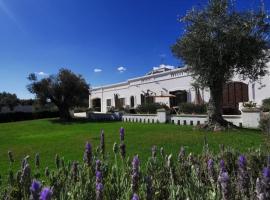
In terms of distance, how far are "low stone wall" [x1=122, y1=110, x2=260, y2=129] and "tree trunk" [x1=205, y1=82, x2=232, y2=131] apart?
3.48ft

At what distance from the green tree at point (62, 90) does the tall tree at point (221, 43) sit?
791 inches

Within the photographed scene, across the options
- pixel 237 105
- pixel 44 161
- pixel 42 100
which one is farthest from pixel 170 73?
pixel 44 161

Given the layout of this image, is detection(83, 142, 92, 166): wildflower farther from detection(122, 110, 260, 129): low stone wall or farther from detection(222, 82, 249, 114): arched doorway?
detection(222, 82, 249, 114): arched doorway

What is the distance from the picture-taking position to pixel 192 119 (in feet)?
77.5

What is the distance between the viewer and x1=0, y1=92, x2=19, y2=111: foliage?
6090 centimetres

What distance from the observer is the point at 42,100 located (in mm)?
36812

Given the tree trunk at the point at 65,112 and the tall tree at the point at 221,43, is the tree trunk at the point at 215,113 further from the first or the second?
the tree trunk at the point at 65,112

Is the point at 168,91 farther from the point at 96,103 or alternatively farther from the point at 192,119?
the point at 96,103

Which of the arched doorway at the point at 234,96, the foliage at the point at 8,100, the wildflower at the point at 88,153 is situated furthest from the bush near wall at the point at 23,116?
the wildflower at the point at 88,153

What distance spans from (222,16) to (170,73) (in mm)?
20121

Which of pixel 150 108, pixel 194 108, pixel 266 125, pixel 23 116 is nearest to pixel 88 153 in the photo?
pixel 266 125

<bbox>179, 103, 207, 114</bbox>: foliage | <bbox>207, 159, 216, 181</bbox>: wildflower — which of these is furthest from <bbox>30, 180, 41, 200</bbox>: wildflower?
<bbox>179, 103, 207, 114</bbox>: foliage

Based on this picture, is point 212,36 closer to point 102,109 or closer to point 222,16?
point 222,16

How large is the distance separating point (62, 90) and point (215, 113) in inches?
835
